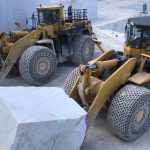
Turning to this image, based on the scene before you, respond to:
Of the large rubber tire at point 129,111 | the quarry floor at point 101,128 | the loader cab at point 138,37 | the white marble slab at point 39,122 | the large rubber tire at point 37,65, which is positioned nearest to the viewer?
the white marble slab at point 39,122

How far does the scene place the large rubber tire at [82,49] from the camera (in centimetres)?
1103

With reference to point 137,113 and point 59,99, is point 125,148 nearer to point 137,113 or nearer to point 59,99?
point 137,113

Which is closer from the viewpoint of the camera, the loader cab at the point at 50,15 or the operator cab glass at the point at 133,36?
the operator cab glass at the point at 133,36

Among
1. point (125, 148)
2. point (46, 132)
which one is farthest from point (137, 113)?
point (46, 132)

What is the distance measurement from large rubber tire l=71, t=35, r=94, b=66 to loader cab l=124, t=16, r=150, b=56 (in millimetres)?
3502

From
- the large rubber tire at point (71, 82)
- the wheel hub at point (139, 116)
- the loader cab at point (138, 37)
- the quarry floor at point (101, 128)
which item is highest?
the loader cab at point (138, 37)

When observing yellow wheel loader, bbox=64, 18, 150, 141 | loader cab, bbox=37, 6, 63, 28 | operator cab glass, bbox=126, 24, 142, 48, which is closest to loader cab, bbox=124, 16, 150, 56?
operator cab glass, bbox=126, 24, 142, 48

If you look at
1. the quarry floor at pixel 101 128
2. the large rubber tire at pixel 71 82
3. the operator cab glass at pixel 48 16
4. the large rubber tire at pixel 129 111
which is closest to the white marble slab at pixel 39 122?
the large rubber tire at pixel 129 111

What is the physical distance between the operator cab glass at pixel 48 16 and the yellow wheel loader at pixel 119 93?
4.22 m

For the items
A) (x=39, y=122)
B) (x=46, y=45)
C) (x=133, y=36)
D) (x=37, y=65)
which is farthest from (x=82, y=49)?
(x=39, y=122)

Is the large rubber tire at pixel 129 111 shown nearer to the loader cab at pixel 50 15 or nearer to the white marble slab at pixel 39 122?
the white marble slab at pixel 39 122

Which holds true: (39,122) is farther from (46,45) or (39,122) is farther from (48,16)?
(48,16)

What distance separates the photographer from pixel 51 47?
1016cm

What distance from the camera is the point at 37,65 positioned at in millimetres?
9375
